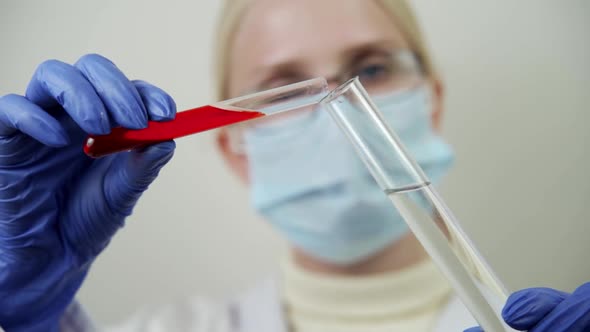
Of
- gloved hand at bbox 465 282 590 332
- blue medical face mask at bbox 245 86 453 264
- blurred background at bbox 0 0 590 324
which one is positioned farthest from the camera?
blurred background at bbox 0 0 590 324

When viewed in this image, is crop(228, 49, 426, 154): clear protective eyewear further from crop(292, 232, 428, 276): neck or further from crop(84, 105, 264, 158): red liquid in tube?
crop(84, 105, 264, 158): red liquid in tube

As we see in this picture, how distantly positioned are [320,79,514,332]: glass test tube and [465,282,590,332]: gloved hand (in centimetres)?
2

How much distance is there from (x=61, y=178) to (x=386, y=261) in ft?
2.55

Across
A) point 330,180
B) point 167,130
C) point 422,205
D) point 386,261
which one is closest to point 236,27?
point 330,180

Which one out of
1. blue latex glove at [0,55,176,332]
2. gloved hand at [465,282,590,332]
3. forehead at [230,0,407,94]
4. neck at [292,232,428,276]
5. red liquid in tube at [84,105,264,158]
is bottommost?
gloved hand at [465,282,590,332]

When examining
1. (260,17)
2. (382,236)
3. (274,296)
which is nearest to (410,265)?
(382,236)

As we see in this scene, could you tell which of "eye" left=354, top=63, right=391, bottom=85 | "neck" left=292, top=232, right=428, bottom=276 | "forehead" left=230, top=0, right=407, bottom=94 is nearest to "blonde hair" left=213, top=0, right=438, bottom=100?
"forehead" left=230, top=0, right=407, bottom=94

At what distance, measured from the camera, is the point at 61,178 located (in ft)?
2.49

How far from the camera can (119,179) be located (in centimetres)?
71

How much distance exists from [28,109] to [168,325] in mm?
773

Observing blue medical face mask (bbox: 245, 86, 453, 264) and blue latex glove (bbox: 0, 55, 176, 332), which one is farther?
blue medical face mask (bbox: 245, 86, 453, 264)

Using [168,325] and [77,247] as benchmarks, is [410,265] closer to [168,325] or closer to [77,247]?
[168,325]

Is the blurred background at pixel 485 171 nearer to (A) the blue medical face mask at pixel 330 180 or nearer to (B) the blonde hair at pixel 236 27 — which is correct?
(B) the blonde hair at pixel 236 27

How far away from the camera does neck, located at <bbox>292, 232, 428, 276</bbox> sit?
1283 millimetres
